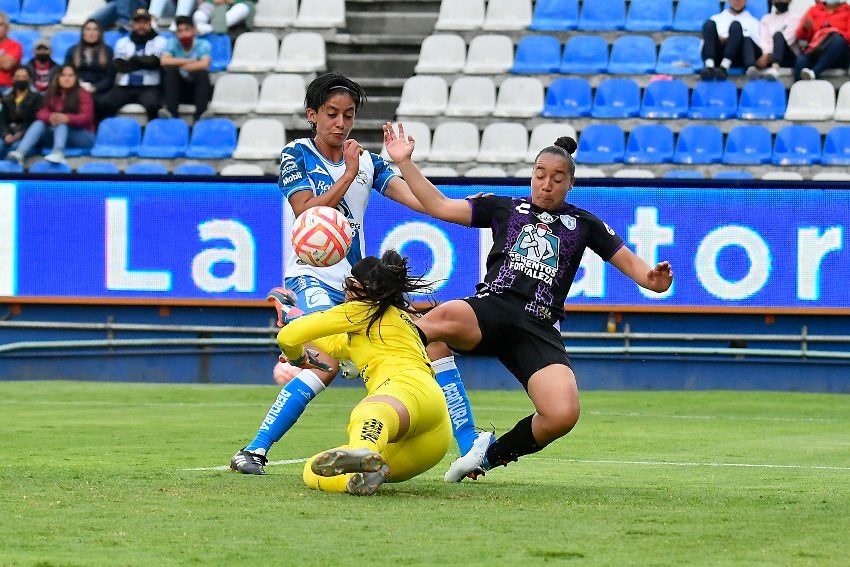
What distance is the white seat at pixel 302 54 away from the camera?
2055cm

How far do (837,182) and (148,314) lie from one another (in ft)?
24.2

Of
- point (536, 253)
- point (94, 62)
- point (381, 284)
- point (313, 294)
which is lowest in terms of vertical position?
point (313, 294)

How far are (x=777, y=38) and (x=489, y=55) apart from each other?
3687 millimetres

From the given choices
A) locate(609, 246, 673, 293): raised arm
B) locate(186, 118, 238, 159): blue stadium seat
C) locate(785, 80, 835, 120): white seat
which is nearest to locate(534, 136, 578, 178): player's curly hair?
locate(609, 246, 673, 293): raised arm

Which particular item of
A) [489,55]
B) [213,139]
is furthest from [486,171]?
[213,139]

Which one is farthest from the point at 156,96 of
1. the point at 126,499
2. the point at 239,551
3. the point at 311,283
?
the point at 239,551

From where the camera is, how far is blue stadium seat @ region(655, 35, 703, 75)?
1941 cm

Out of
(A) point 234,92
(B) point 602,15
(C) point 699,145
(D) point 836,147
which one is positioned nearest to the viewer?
(D) point 836,147

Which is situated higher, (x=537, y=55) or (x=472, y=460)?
(x=537, y=55)

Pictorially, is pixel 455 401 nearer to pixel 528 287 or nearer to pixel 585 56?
pixel 528 287

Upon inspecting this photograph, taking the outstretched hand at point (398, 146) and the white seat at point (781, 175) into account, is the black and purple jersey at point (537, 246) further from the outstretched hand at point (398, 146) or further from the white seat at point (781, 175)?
the white seat at point (781, 175)

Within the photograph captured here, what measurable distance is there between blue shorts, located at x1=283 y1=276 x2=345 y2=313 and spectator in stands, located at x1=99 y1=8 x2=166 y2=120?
11.9m

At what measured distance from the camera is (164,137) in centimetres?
1958

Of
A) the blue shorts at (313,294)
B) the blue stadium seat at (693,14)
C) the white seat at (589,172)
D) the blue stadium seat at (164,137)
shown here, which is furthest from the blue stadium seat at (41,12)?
the blue shorts at (313,294)
